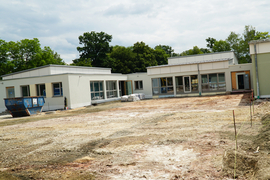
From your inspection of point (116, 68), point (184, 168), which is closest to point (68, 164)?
point (184, 168)

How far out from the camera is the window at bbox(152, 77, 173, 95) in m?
28.6

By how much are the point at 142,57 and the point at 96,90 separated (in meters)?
28.1

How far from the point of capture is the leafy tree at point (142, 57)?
167 ft

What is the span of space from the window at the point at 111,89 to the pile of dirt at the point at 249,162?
2307 cm

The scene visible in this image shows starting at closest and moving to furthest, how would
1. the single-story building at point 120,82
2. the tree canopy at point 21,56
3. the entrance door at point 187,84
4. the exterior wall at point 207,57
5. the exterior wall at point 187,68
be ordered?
1. the single-story building at point 120,82
2. the exterior wall at point 187,68
3. the entrance door at point 187,84
4. the exterior wall at point 207,57
5. the tree canopy at point 21,56

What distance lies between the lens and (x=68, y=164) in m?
5.82

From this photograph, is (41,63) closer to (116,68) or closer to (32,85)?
(116,68)

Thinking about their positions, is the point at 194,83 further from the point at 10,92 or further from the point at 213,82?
the point at 10,92

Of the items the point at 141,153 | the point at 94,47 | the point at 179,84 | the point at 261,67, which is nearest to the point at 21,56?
the point at 94,47

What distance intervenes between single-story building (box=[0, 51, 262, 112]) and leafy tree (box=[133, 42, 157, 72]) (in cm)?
1968

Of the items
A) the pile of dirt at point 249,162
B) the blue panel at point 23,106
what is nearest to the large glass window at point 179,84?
the blue panel at point 23,106

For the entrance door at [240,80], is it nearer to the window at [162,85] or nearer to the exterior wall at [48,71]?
the window at [162,85]

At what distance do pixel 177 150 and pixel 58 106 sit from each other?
1797cm

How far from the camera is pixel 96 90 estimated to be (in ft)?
85.1
